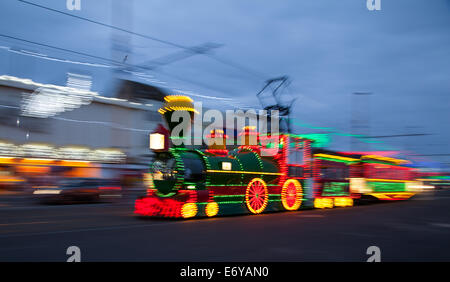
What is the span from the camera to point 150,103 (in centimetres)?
3441

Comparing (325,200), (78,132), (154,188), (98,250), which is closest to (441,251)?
(98,250)

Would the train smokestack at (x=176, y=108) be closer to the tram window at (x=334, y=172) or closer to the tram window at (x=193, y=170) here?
the tram window at (x=193, y=170)

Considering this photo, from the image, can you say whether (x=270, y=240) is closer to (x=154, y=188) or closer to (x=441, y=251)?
(x=441, y=251)

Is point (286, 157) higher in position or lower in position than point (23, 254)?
higher

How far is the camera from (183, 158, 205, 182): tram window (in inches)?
495

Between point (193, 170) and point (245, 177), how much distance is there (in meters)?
2.32

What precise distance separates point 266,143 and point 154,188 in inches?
196

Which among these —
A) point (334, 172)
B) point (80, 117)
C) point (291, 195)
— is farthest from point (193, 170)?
point (80, 117)

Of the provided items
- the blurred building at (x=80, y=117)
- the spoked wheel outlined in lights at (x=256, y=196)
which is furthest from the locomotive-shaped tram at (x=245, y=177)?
the blurred building at (x=80, y=117)

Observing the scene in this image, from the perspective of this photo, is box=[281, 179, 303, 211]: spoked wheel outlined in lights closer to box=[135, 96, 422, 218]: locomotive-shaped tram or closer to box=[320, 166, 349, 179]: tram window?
box=[135, 96, 422, 218]: locomotive-shaped tram

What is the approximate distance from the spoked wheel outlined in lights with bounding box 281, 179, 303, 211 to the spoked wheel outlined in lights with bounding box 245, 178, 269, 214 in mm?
985

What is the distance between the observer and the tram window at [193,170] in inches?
495

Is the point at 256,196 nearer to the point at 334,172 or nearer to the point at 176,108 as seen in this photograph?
the point at 176,108

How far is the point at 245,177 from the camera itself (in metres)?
14.4
